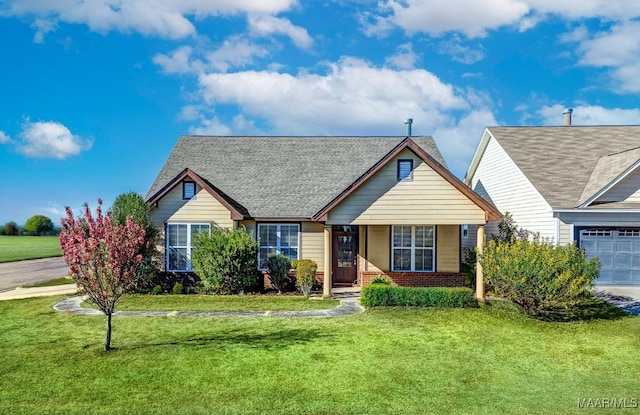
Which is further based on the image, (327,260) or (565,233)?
(565,233)

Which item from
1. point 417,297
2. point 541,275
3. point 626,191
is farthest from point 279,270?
point 626,191

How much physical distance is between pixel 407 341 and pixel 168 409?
6.19 m

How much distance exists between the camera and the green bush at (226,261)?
17469mm

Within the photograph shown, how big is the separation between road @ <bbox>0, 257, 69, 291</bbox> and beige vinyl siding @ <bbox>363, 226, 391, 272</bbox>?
53.3 ft

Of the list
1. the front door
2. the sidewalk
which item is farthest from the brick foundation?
the sidewalk

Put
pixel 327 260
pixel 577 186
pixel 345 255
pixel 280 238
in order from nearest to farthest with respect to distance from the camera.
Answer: pixel 327 260 < pixel 577 186 < pixel 280 238 < pixel 345 255

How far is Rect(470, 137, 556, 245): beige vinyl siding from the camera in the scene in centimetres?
1916

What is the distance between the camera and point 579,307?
15414 mm

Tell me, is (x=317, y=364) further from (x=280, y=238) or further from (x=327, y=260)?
(x=280, y=238)

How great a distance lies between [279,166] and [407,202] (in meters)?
8.74

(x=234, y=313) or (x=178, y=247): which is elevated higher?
(x=178, y=247)

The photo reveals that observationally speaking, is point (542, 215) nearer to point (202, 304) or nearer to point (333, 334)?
point (333, 334)

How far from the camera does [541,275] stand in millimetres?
13398

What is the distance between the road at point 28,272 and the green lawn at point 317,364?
10074 mm
